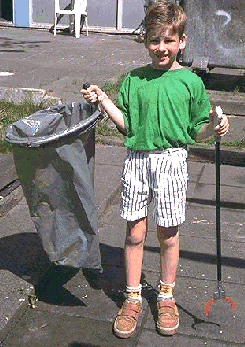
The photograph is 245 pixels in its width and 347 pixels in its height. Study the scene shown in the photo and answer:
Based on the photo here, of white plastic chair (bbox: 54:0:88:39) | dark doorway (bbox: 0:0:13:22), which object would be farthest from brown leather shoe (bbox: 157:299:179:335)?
dark doorway (bbox: 0:0:13:22)

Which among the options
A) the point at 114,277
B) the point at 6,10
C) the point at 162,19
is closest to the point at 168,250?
the point at 114,277

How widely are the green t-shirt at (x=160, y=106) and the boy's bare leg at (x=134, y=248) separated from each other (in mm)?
417

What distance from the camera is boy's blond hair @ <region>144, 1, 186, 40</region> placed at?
3285 millimetres

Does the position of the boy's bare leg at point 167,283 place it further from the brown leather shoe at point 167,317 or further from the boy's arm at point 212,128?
the boy's arm at point 212,128

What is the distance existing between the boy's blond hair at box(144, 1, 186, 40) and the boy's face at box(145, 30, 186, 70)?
0.8 inches

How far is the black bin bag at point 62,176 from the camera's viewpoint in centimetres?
342

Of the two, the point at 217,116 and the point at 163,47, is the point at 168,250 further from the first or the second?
the point at 163,47

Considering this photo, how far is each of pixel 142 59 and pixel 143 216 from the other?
30.7 ft

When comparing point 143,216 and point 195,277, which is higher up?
point 143,216

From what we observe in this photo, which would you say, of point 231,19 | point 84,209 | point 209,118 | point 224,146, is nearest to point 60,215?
point 84,209

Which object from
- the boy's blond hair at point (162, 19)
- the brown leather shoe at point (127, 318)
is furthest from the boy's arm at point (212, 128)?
the brown leather shoe at point (127, 318)

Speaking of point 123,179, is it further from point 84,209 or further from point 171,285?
point 171,285

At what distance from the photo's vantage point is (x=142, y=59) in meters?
12.5

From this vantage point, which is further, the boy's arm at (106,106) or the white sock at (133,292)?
the white sock at (133,292)
